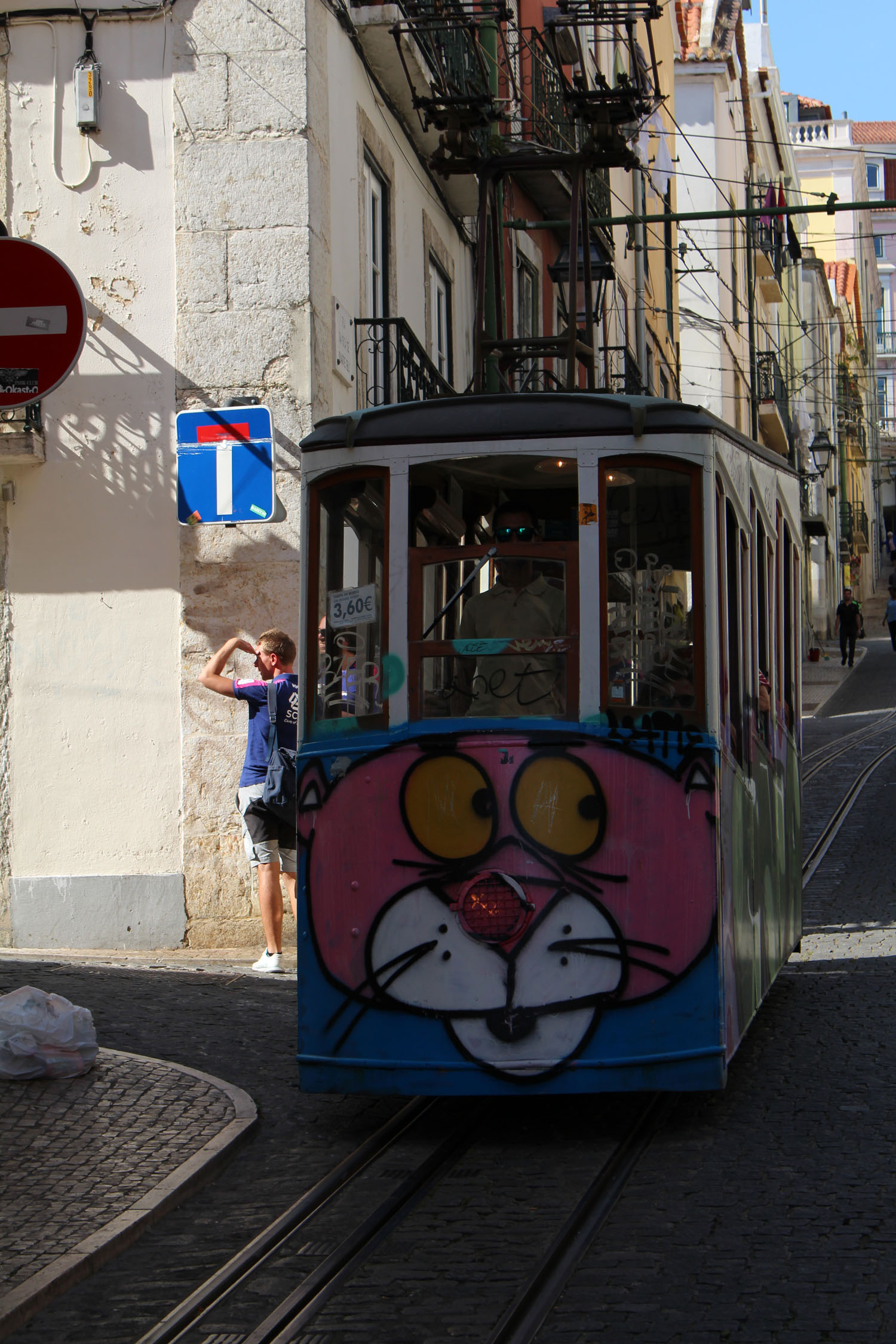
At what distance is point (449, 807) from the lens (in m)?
6.32

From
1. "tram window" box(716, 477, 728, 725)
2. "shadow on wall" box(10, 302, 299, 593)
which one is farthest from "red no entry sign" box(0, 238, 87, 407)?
"shadow on wall" box(10, 302, 299, 593)

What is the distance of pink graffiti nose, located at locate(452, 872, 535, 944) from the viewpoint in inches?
246

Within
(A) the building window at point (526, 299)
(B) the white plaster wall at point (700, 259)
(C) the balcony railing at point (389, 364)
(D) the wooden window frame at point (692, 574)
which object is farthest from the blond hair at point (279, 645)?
(B) the white plaster wall at point (700, 259)

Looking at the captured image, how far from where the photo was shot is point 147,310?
1164 centimetres

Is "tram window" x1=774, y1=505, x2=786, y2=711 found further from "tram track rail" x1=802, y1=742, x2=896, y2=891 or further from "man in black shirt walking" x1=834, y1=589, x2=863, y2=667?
"man in black shirt walking" x1=834, y1=589, x2=863, y2=667

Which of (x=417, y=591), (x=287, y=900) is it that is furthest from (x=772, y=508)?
(x=287, y=900)

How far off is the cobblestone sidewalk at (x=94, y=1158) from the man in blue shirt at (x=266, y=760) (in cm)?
248

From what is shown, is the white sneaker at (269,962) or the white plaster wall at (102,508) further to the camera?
the white plaster wall at (102,508)

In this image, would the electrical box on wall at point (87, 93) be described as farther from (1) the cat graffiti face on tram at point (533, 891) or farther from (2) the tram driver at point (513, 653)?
(1) the cat graffiti face on tram at point (533, 891)

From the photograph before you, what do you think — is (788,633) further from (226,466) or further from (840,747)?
(840,747)

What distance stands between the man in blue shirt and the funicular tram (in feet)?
10.9

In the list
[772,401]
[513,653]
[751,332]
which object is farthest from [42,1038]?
[772,401]

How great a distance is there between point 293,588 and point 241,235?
2351mm

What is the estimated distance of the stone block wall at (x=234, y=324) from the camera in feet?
37.1
